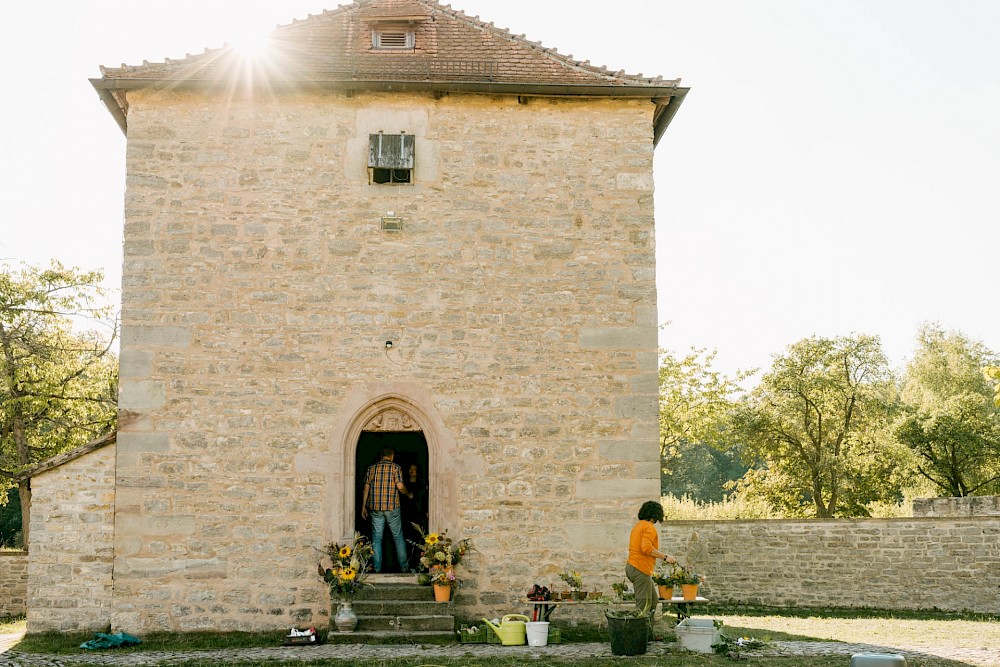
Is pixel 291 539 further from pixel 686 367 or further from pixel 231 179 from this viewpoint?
pixel 686 367

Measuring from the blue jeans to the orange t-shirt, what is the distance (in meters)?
2.88

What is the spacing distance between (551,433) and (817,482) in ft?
61.5

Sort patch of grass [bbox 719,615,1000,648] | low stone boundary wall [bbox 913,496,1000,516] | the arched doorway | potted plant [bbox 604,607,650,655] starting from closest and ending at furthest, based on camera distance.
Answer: potted plant [bbox 604,607,650,655] → patch of grass [bbox 719,615,1000,648] → the arched doorway → low stone boundary wall [bbox 913,496,1000,516]

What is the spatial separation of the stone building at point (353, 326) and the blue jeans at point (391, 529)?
1.77 ft

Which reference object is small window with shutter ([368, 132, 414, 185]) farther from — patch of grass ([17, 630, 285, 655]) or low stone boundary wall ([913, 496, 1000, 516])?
low stone boundary wall ([913, 496, 1000, 516])

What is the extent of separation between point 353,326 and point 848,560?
9.32 meters

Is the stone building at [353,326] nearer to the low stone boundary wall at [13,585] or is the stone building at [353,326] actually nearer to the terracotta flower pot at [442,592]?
the terracotta flower pot at [442,592]

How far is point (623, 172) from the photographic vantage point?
11.2 meters

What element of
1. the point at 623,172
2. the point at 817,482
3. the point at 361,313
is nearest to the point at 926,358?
the point at 817,482

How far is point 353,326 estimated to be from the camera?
422 inches

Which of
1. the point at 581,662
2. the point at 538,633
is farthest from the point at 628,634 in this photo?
the point at 538,633

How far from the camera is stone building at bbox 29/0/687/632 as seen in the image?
1033cm

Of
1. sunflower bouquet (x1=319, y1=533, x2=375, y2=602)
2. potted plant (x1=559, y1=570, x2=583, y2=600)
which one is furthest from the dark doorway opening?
potted plant (x1=559, y1=570, x2=583, y2=600)

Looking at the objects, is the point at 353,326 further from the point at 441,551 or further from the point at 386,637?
the point at 386,637
